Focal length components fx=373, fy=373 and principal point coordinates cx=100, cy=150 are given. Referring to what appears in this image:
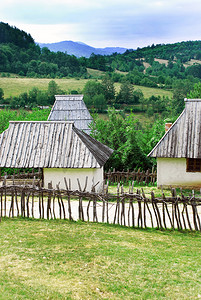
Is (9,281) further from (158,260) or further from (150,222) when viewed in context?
(150,222)

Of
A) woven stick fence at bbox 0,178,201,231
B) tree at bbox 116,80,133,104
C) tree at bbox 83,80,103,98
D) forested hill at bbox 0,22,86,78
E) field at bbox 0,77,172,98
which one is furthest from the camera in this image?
forested hill at bbox 0,22,86,78

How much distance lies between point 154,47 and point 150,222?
16707 centimetres

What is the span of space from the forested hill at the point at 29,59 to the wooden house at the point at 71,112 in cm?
6967

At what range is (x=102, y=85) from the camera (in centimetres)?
8500

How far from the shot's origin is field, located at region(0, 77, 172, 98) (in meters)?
85.2

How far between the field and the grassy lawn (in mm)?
71912

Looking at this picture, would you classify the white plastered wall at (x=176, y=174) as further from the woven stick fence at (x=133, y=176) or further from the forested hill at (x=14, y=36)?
the forested hill at (x=14, y=36)

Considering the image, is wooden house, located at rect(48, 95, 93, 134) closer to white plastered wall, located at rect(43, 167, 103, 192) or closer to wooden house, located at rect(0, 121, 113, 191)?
wooden house, located at rect(0, 121, 113, 191)

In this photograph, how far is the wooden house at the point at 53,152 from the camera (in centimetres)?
1925

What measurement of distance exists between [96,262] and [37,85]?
85197 millimetres

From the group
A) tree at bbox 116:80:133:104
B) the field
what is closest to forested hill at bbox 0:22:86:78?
the field

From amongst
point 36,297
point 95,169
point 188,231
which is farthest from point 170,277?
point 95,169

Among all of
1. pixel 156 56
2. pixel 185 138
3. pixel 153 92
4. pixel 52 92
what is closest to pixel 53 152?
pixel 185 138

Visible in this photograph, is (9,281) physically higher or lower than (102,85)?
lower
